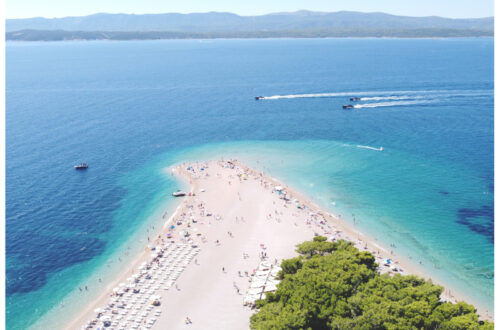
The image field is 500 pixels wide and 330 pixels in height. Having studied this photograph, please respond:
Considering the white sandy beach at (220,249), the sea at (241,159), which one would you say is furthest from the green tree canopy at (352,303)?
the sea at (241,159)

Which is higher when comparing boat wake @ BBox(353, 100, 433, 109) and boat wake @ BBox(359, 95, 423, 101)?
boat wake @ BBox(359, 95, 423, 101)

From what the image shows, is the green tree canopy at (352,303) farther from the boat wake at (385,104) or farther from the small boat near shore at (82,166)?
the boat wake at (385,104)

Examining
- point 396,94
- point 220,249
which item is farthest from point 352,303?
point 396,94

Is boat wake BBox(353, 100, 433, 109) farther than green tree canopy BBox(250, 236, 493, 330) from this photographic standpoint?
Yes

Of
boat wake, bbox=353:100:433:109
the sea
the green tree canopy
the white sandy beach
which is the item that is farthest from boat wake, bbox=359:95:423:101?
the green tree canopy

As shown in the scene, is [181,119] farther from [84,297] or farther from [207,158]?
[84,297]

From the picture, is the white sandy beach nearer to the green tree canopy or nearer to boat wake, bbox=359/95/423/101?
the green tree canopy

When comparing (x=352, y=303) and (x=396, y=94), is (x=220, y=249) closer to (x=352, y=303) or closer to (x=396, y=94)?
(x=352, y=303)
